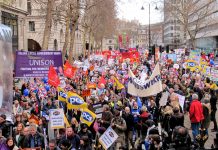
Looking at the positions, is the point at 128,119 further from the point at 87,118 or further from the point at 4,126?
the point at 4,126

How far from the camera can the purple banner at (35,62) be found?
12453 mm

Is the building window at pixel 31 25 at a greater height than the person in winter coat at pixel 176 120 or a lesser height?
greater

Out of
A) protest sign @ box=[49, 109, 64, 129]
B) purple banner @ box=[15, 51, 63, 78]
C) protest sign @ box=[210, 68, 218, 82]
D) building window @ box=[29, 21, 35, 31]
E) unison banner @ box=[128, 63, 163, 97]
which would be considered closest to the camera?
protest sign @ box=[49, 109, 64, 129]

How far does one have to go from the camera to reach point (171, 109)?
11.7 meters

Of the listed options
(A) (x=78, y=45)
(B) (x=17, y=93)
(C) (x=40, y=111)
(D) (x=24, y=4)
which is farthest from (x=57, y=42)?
(C) (x=40, y=111)

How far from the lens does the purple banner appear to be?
1245cm

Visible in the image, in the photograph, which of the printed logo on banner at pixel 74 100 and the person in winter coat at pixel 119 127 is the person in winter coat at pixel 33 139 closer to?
the person in winter coat at pixel 119 127

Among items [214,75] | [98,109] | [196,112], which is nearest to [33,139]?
[98,109]

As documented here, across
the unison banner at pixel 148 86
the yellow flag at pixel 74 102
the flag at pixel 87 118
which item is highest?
the unison banner at pixel 148 86

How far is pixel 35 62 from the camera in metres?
12.5

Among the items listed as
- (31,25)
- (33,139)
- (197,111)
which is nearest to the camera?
(33,139)

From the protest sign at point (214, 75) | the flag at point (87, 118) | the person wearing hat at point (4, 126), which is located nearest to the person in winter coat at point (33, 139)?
the person wearing hat at point (4, 126)

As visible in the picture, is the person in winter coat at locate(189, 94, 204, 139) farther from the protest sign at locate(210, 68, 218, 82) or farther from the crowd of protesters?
the protest sign at locate(210, 68, 218, 82)

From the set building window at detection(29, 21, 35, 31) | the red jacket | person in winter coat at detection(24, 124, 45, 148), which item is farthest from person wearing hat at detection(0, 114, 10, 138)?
building window at detection(29, 21, 35, 31)
